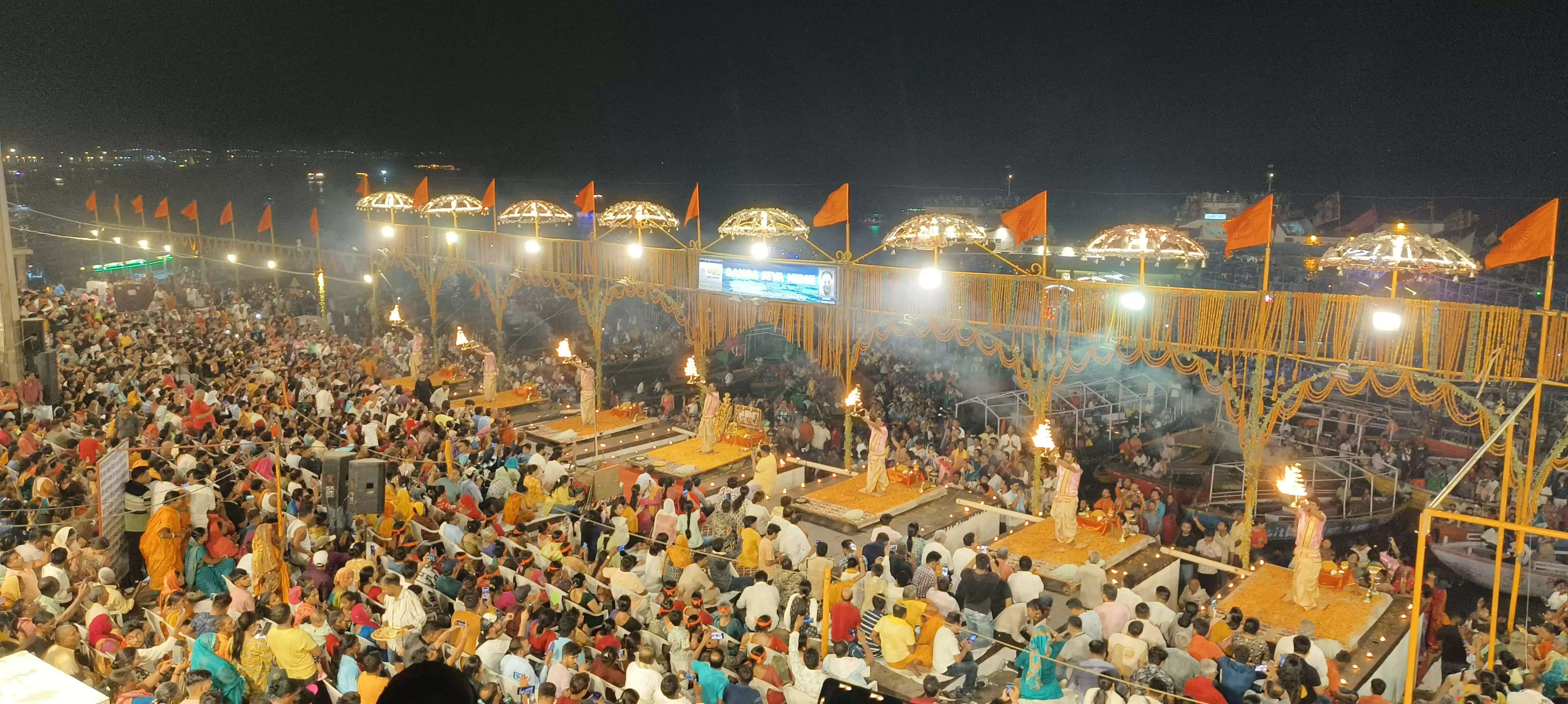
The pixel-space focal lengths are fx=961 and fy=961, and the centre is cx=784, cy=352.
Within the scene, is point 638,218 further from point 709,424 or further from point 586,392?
point 709,424

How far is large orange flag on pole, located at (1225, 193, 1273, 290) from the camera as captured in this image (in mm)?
12148

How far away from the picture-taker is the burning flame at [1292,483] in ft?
36.3

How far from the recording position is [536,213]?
22.9 metres

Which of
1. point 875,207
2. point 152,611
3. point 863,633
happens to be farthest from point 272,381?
point 875,207

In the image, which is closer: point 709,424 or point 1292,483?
point 1292,483

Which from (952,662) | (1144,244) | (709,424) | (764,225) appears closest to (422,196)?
(764,225)

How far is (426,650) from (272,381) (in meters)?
13.4

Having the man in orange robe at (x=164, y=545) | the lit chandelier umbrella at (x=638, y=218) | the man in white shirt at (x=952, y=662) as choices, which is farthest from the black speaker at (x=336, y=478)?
the lit chandelier umbrella at (x=638, y=218)

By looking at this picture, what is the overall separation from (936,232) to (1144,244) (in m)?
3.52

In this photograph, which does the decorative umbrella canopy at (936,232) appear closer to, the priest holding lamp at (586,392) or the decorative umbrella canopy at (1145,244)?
the decorative umbrella canopy at (1145,244)

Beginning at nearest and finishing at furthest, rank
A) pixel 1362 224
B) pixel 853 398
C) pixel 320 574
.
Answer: pixel 320 574
pixel 853 398
pixel 1362 224

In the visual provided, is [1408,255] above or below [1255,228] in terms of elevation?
below

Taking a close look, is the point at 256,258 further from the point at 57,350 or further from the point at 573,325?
the point at 57,350

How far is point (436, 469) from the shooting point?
1385 cm
